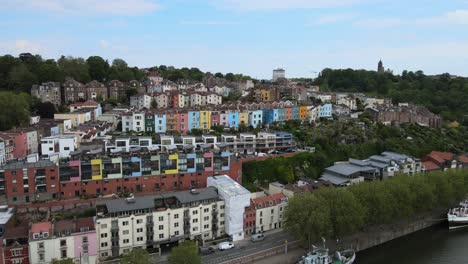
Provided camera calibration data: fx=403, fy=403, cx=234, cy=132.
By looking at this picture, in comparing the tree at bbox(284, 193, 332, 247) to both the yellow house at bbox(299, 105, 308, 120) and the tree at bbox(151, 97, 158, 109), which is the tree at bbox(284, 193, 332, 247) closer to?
the yellow house at bbox(299, 105, 308, 120)

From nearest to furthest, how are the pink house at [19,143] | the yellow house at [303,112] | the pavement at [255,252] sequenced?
1. the pavement at [255,252]
2. the pink house at [19,143]
3. the yellow house at [303,112]

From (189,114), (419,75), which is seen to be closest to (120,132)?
(189,114)

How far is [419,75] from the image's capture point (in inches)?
3253

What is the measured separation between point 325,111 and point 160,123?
67.1 feet

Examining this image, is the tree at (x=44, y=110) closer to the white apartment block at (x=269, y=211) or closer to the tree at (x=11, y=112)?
the tree at (x=11, y=112)

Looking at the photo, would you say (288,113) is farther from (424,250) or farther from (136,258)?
(136,258)

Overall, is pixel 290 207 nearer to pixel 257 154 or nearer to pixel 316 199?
pixel 316 199

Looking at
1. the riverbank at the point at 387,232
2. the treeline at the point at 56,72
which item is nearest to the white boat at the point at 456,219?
the riverbank at the point at 387,232

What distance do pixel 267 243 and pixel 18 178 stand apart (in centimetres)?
1536

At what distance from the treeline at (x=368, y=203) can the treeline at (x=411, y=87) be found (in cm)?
3344

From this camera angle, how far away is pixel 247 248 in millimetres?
22266

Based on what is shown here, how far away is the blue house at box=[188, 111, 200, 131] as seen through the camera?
38.8 m

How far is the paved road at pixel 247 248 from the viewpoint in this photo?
68.2 ft

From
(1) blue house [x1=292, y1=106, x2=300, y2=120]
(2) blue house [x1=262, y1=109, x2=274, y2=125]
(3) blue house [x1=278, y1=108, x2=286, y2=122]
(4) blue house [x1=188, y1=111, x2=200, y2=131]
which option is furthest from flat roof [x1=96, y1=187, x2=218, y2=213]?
(1) blue house [x1=292, y1=106, x2=300, y2=120]
